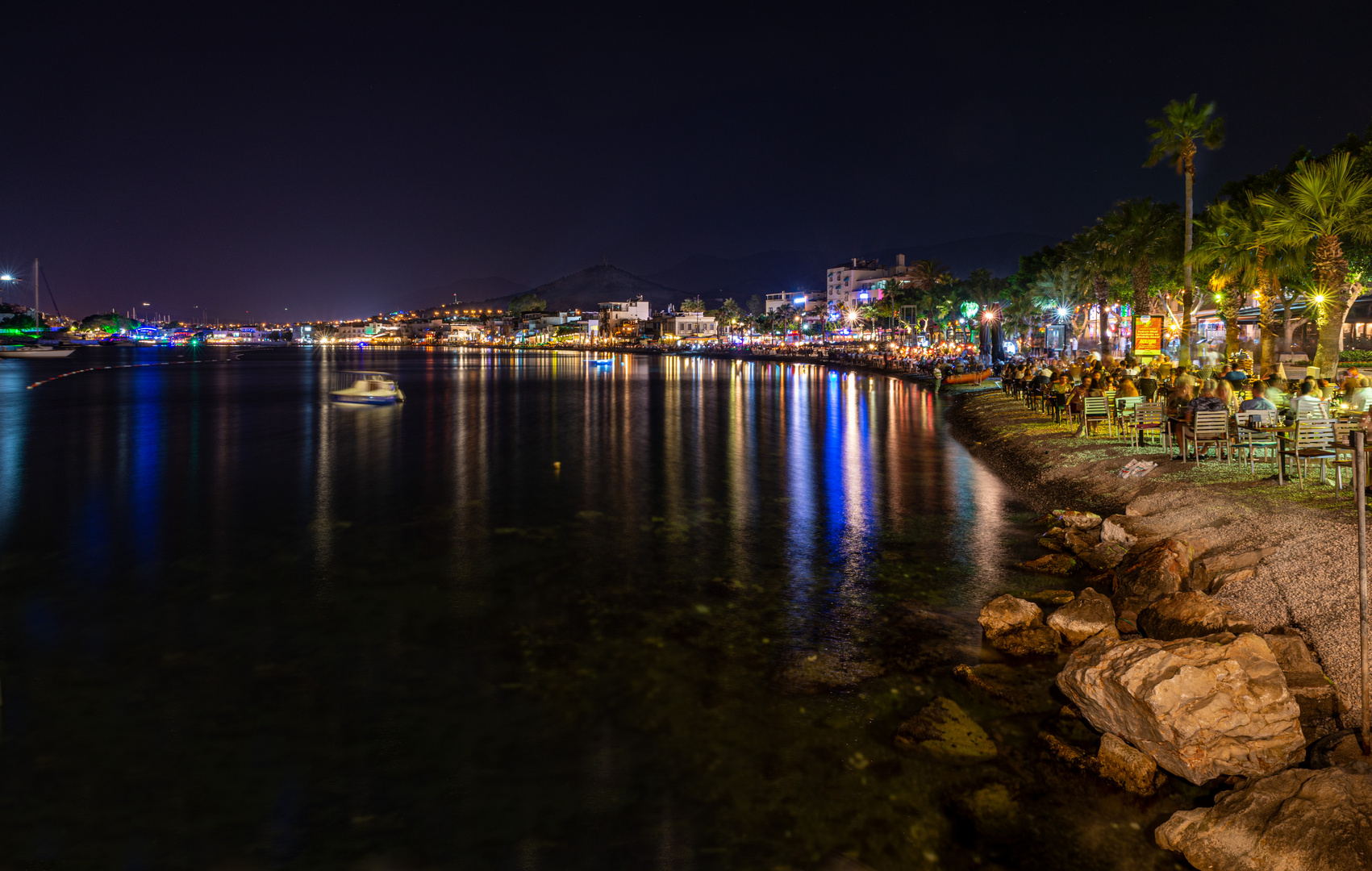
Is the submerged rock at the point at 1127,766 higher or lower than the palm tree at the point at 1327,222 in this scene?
lower

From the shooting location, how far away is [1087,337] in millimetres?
97938

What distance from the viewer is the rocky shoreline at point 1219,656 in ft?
17.4

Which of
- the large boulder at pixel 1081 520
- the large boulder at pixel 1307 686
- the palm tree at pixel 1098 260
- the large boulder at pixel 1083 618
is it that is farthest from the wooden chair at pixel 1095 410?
the palm tree at pixel 1098 260

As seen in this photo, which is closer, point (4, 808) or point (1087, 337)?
point (4, 808)

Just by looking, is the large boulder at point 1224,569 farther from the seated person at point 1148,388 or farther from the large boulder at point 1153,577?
the seated person at point 1148,388

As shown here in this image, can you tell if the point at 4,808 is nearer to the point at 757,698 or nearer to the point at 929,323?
the point at 757,698

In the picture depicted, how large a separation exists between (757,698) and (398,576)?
20.1 ft

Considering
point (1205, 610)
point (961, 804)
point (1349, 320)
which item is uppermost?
point (1349, 320)

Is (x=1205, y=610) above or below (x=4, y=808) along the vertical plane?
above

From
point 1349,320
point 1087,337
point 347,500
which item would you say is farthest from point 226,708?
point 1087,337

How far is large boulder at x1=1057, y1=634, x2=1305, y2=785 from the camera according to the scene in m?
6.13

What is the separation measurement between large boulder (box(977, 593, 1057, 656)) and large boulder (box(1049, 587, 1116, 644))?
13 cm

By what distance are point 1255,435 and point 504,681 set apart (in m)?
13.2

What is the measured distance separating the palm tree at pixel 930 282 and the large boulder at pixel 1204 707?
115 metres
